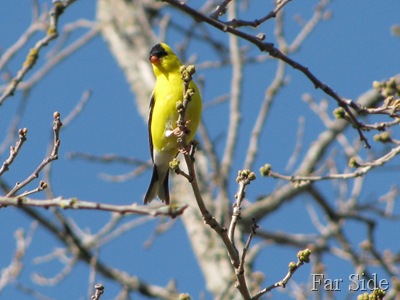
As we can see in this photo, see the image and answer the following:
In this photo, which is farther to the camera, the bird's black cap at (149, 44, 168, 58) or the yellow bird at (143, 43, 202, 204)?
the bird's black cap at (149, 44, 168, 58)

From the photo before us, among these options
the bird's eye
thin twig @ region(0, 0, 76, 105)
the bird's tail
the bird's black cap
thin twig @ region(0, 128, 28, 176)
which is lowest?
thin twig @ region(0, 128, 28, 176)

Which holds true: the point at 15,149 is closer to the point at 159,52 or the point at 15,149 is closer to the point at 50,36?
the point at 50,36

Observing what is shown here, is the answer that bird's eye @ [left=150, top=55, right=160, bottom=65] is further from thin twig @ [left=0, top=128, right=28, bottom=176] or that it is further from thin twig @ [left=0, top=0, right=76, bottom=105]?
thin twig @ [left=0, top=128, right=28, bottom=176]

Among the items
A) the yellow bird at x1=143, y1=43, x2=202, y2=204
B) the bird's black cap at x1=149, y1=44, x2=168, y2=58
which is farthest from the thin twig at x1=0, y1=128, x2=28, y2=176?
the bird's black cap at x1=149, y1=44, x2=168, y2=58

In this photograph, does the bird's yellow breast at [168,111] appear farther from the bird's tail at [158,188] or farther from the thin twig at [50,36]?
the thin twig at [50,36]

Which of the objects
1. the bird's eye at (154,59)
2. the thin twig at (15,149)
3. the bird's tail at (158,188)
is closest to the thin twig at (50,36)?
the thin twig at (15,149)

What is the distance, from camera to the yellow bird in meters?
4.34

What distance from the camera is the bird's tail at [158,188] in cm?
500

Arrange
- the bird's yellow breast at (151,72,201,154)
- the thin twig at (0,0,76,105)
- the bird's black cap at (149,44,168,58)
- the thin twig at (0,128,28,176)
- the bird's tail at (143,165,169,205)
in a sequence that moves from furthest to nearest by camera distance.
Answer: the bird's black cap at (149,44,168,58) < the bird's tail at (143,165,169,205) < the bird's yellow breast at (151,72,201,154) < the thin twig at (0,0,76,105) < the thin twig at (0,128,28,176)

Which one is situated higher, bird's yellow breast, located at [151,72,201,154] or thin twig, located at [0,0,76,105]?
bird's yellow breast, located at [151,72,201,154]

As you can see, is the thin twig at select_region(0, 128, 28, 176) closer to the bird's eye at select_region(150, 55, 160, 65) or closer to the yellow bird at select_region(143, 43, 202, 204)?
the yellow bird at select_region(143, 43, 202, 204)

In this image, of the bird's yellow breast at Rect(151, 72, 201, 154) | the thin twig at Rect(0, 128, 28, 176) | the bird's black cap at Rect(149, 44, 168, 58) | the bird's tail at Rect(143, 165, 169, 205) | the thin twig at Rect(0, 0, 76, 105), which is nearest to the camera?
the thin twig at Rect(0, 128, 28, 176)

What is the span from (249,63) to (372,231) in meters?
4.48

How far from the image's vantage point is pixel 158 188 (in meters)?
5.05
